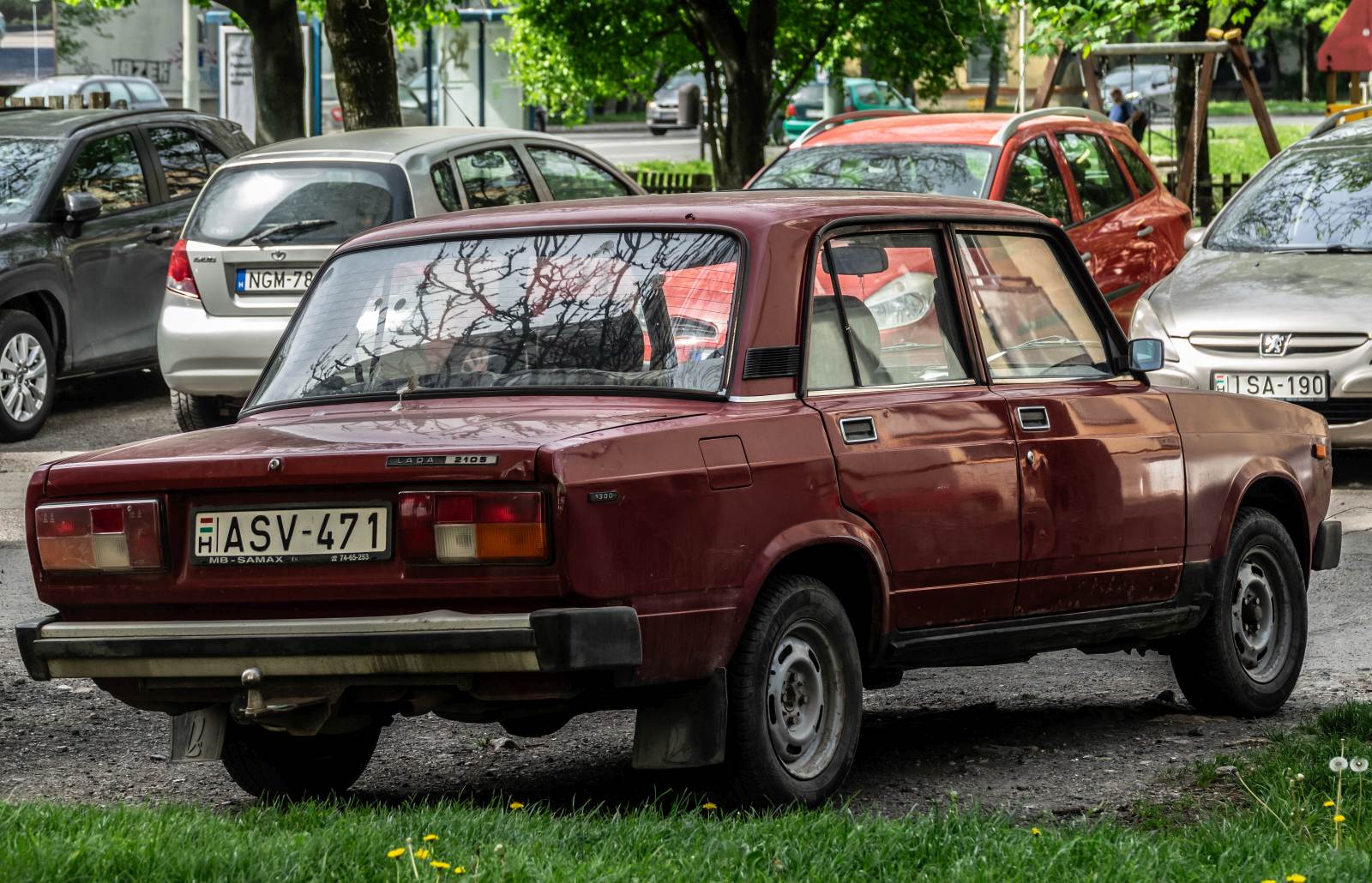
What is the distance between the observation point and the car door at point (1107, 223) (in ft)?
44.4

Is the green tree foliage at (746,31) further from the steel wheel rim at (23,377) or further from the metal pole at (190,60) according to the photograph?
the steel wheel rim at (23,377)

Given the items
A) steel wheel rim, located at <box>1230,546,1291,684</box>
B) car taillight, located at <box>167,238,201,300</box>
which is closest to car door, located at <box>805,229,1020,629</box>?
steel wheel rim, located at <box>1230,546,1291,684</box>

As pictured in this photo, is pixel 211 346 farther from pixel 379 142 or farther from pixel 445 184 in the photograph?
pixel 445 184

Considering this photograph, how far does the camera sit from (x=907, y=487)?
563 centimetres

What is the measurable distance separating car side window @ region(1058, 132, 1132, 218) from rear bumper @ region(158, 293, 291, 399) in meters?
4.99

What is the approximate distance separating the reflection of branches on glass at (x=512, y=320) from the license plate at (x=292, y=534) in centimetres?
71

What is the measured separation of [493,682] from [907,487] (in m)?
1.31

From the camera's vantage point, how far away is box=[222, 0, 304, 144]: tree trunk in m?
19.5

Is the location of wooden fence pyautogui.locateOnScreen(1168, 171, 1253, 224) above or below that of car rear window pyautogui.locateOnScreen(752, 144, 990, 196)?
below

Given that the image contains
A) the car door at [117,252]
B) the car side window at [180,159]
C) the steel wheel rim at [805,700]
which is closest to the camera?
the steel wheel rim at [805,700]

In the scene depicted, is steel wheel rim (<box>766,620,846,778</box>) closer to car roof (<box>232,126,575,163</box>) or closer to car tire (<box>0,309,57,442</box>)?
car roof (<box>232,126,575,163</box>)

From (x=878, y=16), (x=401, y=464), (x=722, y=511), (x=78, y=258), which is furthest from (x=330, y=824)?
(x=878, y=16)

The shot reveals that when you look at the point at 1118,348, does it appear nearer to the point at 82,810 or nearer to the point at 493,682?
the point at 493,682

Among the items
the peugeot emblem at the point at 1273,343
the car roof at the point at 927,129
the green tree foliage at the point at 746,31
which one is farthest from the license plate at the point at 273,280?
the green tree foliage at the point at 746,31
